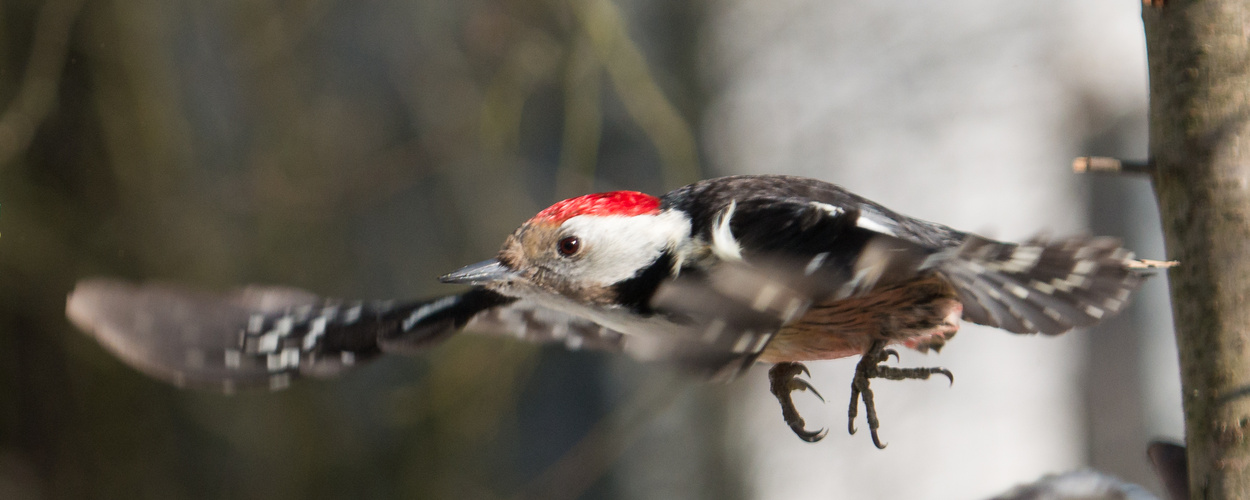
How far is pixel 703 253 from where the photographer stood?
0.84 meters

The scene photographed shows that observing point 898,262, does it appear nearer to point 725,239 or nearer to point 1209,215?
point 725,239

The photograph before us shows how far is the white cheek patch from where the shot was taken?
0.90 metres

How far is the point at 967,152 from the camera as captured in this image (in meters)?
2.37

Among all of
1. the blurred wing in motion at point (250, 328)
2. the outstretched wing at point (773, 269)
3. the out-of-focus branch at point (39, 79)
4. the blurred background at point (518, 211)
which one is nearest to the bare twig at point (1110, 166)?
the outstretched wing at point (773, 269)

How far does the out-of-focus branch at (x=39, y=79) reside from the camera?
1845mm

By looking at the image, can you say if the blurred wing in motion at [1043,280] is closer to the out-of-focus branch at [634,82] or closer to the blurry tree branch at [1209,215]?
the blurry tree branch at [1209,215]

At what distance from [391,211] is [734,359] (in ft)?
6.32

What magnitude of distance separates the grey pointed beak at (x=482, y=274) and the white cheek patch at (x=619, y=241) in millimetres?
68

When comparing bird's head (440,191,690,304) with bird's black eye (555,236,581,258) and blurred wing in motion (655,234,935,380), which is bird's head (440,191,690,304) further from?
blurred wing in motion (655,234,935,380)

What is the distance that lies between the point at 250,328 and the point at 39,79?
3.87 feet

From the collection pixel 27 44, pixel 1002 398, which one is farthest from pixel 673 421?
pixel 27 44

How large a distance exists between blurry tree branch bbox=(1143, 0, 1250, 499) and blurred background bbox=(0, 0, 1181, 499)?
149cm

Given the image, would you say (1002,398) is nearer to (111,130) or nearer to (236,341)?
(236,341)

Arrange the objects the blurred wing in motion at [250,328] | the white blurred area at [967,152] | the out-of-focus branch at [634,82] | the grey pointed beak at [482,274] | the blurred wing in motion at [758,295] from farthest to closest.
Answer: the white blurred area at [967,152] < the out-of-focus branch at [634,82] < the blurred wing in motion at [250,328] < the grey pointed beak at [482,274] < the blurred wing in motion at [758,295]
